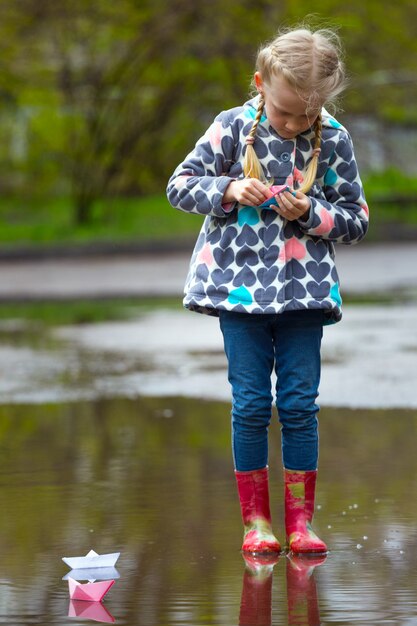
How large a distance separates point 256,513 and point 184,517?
0.37m

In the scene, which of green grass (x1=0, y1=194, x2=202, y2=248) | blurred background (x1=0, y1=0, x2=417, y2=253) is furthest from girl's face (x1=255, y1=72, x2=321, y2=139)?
blurred background (x1=0, y1=0, x2=417, y2=253)

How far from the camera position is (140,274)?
16.1 metres

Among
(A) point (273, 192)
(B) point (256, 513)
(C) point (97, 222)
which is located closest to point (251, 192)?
(A) point (273, 192)

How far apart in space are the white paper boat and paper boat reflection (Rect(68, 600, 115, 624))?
272mm

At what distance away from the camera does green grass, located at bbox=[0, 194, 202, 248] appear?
20.0 meters

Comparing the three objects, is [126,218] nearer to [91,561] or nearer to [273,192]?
[273,192]

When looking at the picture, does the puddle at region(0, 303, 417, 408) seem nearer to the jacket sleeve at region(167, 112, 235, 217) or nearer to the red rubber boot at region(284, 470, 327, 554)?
the red rubber boot at region(284, 470, 327, 554)

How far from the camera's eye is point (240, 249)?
14.2 feet

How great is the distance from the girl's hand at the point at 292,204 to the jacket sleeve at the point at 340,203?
5 cm

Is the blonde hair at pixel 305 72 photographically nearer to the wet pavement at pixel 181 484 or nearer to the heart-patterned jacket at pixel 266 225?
the heart-patterned jacket at pixel 266 225

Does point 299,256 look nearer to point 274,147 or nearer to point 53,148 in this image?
point 274,147

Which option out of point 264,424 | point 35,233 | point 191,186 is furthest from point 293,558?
point 35,233

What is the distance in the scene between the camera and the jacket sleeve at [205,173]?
429 cm

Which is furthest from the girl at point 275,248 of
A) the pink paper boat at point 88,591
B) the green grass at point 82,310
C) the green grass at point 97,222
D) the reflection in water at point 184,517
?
the green grass at point 97,222
